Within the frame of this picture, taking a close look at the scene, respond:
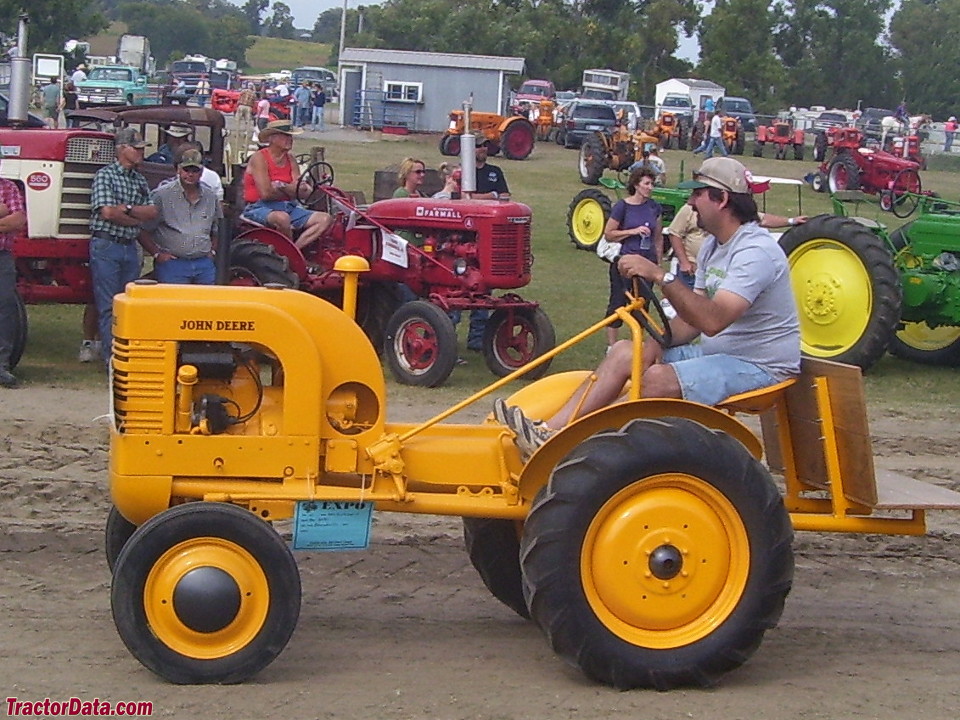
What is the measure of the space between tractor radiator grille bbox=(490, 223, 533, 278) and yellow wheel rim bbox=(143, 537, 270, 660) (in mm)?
6437

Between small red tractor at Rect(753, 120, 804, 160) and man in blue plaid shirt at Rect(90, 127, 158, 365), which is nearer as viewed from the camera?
man in blue plaid shirt at Rect(90, 127, 158, 365)

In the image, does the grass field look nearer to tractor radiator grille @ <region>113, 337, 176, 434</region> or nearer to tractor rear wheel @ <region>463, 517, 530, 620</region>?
tractor rear wheel @ <region>463, 517, 530, 620</region>

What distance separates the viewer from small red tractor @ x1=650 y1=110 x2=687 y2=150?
4084 cm

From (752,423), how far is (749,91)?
5701cm

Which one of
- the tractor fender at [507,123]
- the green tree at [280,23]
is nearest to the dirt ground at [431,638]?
the tractor fender at [507,123]

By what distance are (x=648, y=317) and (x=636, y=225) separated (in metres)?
6.41

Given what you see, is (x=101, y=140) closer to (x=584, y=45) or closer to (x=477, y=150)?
(x=477, y=150)

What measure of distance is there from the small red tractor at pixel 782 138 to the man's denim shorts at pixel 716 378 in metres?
36.1

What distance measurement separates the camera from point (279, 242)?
36.8 feet

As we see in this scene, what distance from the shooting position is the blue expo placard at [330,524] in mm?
5109

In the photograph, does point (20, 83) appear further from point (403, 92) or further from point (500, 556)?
point (403, 92)

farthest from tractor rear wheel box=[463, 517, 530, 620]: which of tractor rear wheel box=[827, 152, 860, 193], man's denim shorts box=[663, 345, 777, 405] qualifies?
tractor rear wheel box=[827, 152, 860, 193]

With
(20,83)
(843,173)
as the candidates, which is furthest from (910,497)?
(843,173)

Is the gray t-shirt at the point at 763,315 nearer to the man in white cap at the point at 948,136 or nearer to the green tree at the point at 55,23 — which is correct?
the green tree at the point at 55,23
